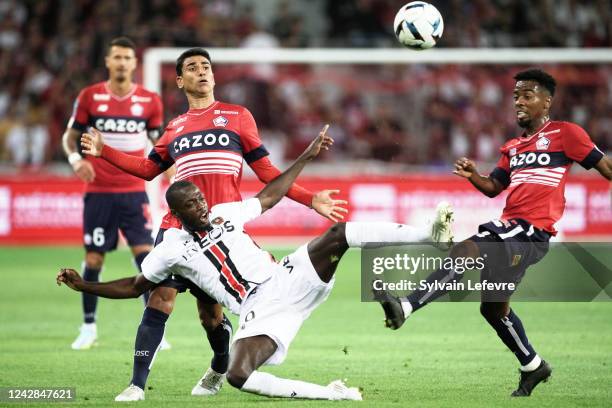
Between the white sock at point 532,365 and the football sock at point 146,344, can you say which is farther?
the white sock at point 532,365

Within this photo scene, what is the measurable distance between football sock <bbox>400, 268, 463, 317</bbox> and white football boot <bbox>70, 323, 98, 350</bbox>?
412cm

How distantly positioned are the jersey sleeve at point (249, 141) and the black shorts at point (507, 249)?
63.9 inches

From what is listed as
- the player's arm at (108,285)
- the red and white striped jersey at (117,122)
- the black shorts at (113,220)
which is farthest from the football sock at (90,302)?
the player's arm at (108,285)

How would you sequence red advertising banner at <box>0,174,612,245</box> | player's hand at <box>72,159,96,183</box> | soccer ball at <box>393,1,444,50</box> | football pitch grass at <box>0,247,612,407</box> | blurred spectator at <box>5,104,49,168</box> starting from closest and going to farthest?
football pitch grass at <box>0,247,612,407</box> → soccer ball at <box>393,1,444,50</box> → player's hand at <box>72,159,96,183</box> → red advertising banner at <box>0,174,612,245</box> → blurred spectator at <box>5,104,49,168</box>

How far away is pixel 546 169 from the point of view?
751 cm

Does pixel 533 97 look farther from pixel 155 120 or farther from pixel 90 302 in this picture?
pixel 90 302

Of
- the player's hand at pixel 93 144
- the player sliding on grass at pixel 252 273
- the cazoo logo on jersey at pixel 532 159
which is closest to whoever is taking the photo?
the player sliding on grass at pixel 252 273

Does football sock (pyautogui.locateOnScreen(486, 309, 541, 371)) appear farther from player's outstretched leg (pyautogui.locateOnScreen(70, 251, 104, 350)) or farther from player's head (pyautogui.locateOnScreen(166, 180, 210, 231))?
player's outstretched leg (pyautogui.locateOnScreen(70, 251, 104, 350))

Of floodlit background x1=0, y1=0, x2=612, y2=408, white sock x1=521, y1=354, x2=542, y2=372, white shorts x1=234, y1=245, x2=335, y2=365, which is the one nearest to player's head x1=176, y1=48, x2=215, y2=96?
white shorts x1=234, y1=245, x2=335, y2=365

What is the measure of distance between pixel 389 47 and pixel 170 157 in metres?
14.2

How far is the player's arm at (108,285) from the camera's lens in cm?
684

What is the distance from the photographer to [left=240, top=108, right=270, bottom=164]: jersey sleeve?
25.2 ft

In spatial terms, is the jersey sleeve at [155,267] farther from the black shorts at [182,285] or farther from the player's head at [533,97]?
the player's head at [533,97]

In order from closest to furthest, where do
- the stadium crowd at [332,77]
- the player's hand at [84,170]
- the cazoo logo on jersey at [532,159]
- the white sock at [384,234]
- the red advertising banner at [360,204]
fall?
the white sock at [384,234] < the cazoo logo on jersey at [532,159] < the player's hand at [84,170] < the red advertising banner at [360,204] < the stadium crowd at [332,77]
